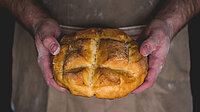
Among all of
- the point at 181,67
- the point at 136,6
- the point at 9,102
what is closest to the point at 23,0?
the point at 136,6

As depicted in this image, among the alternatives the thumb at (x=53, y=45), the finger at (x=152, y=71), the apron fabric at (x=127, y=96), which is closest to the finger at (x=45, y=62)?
the thumb at (x=53, y=45)

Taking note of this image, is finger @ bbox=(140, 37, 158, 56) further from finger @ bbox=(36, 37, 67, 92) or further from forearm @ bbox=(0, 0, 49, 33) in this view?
forearm @ bbox=(0, 0, 49, 33)

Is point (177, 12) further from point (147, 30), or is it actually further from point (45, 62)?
point (45, 62)

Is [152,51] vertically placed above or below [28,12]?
below

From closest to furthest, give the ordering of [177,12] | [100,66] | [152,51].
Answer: [100,66], [152,51], [177,12]

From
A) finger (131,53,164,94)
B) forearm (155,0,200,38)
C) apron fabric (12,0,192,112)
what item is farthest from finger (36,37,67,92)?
forearm (155,0,200,38)

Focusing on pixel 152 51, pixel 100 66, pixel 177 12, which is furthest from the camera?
pixel 177 12

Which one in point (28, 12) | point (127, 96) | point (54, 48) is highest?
point (28, 12)

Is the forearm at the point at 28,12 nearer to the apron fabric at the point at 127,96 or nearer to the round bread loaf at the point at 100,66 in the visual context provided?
the apron fabric at the point at 127,96

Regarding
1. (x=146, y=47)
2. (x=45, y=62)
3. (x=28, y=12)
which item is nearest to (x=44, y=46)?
(x=45, y=62)
